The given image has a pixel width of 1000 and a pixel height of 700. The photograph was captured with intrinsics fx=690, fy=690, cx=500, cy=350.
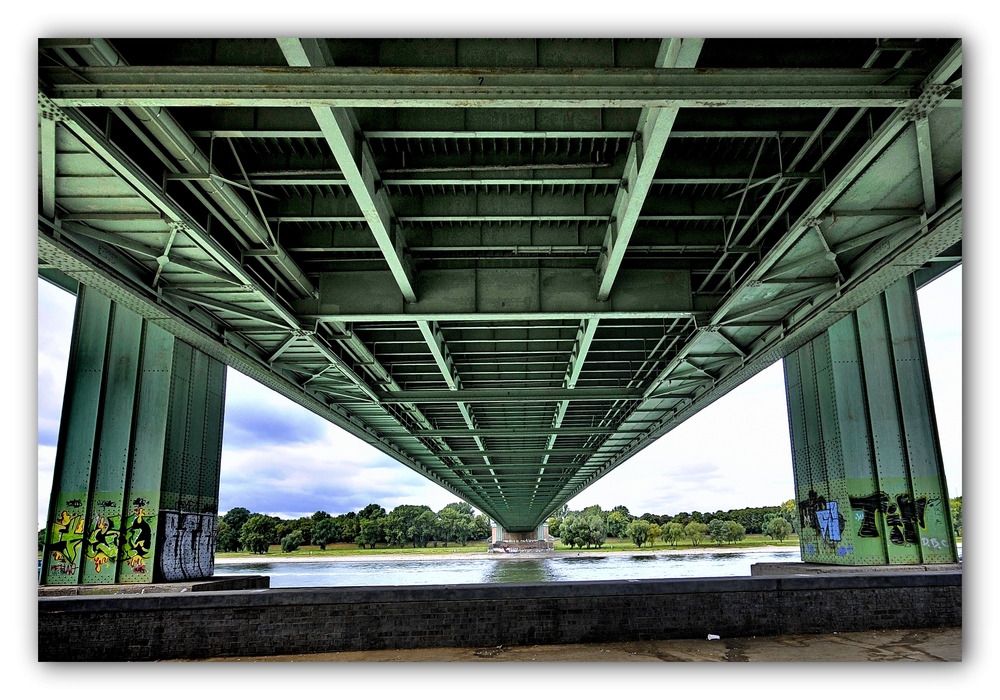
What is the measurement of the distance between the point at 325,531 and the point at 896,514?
25.9m

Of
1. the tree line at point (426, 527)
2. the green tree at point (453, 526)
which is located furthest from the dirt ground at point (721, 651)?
the green tree at point (453, 526)

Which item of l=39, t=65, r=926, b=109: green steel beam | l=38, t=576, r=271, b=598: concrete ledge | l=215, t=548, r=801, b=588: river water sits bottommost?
l=215, t=548, r=801, b=588: river water

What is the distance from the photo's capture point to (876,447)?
1739cm

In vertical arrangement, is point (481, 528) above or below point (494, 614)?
below

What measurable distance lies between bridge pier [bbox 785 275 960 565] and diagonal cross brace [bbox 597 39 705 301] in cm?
800

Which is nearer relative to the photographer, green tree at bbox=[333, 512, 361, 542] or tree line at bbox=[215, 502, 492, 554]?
tree line at bbox=[215, 502, 492, 554]

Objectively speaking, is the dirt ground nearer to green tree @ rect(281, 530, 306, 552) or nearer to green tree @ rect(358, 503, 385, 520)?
green tree @ rect(281, 530, 306, 552)

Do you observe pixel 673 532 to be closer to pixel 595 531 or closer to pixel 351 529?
pixel 351 529

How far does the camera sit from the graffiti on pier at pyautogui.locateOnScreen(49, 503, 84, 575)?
53.7ft

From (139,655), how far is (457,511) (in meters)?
104

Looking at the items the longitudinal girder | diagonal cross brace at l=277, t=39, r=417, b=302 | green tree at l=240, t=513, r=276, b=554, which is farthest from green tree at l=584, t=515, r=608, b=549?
diagonal cross brace at l=277, t=39, r=417, b=302

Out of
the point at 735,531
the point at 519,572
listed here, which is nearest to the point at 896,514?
the point at 735,531

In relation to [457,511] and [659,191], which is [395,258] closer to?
[659,191]
